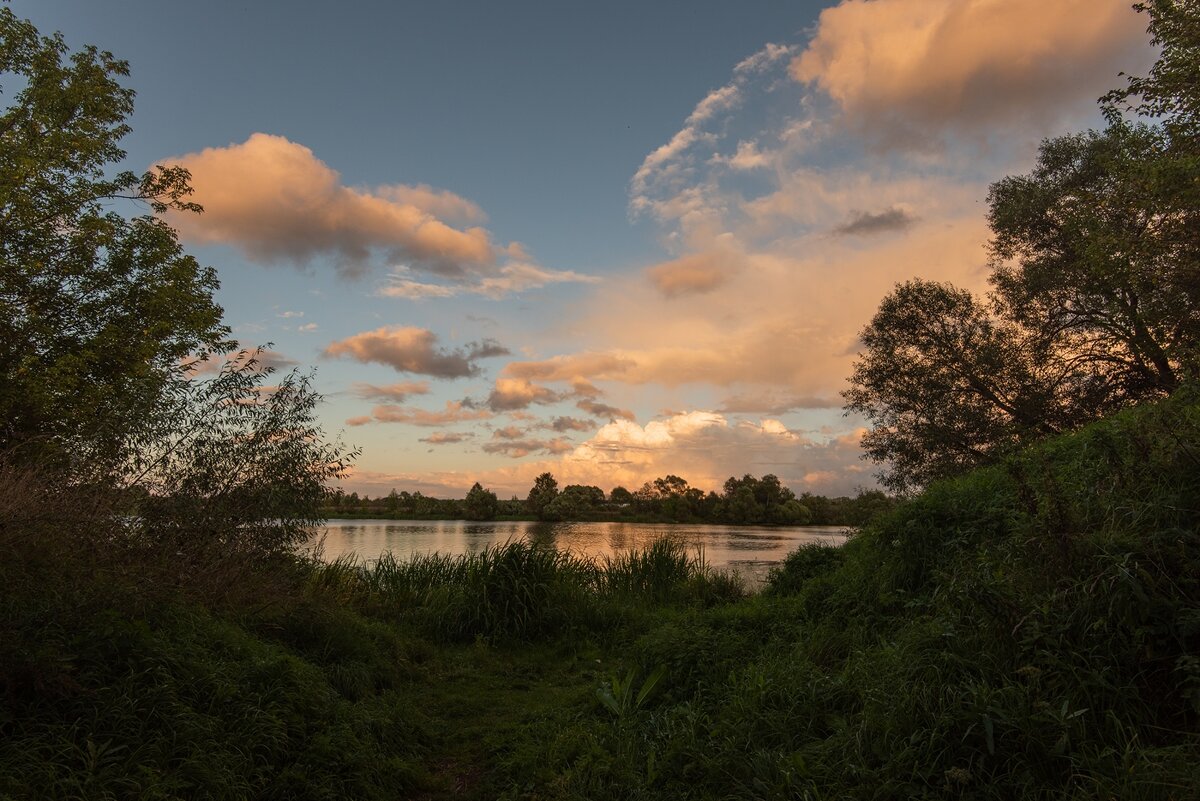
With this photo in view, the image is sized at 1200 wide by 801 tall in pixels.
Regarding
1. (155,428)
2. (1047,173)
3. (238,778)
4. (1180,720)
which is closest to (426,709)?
(238,778)

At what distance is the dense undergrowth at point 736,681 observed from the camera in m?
3.28

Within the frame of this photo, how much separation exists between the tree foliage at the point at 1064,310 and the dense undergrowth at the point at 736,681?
7.89 metres

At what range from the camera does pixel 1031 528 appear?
4.45 m

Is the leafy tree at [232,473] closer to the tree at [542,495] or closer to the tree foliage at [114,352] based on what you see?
the tree foliage at [114,352]

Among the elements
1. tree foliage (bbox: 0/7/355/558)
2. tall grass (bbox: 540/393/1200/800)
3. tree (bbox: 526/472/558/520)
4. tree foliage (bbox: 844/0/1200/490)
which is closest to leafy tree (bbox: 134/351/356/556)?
tree foliage (bbox: 0/7/355/558)

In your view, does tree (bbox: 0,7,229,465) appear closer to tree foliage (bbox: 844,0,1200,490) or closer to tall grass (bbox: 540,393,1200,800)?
tall grass (bbox: 540,393,1200,800)

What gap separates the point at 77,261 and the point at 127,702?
16.4m

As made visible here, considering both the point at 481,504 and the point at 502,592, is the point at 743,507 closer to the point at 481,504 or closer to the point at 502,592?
the point at 481,504

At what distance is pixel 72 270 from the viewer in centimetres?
1548

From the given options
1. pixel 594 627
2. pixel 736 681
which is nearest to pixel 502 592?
pixel 594 627

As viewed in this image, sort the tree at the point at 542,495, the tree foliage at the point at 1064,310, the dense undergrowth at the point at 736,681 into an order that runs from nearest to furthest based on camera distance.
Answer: the dense undergrowth at the point at 736,681
the tree foliage at the point at 1064,310
the tree at the point at 542,495

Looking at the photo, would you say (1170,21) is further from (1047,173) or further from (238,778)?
(238,778)

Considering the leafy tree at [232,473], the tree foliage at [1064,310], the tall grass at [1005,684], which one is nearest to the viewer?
the tall grass at [1005,684]

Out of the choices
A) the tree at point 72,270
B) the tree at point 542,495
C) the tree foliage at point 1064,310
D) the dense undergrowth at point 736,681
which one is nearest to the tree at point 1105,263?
the tree foliage at point 1064,310
